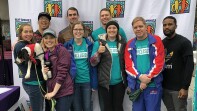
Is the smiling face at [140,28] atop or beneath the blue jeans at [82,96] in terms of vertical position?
atop

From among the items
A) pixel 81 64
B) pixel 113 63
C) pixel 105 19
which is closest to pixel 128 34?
pixel 105 19

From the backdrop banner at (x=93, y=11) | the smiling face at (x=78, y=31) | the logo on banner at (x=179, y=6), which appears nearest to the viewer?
the smiling face at (x=78, y=31)

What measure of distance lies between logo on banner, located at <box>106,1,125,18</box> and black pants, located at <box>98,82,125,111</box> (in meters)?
1.19

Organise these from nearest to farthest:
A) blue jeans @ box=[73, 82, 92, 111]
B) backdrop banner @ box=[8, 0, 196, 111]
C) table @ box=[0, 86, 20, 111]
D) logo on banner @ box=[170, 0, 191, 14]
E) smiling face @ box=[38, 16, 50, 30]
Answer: table @ box=[0, 86, 20, 111] → blue jeans @ box=[73, 82, 92, 111] → smiling face @ box=[38, 16, 50, 30] → logo on banner @ box=[170, 0, 191, 14] → backdrop banner @ box=[8, 0, 196, 111]

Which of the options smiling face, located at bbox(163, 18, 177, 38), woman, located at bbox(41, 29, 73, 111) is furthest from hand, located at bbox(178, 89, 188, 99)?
woman, located at bbox(41, 29, 73, 111)

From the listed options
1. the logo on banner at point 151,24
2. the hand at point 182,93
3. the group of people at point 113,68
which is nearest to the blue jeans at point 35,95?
the group of people at point 113,68

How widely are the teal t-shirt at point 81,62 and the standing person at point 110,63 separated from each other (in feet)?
0.37

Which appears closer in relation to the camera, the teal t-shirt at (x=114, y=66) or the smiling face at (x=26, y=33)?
the smiling face at (x=26, y=33)

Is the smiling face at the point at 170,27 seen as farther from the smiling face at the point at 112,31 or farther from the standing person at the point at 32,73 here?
the standing person at the point at 32,73

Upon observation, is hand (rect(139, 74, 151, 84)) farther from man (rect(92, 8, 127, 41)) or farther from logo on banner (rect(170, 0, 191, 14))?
logo on banner (rect(170, 0, 191, 14))

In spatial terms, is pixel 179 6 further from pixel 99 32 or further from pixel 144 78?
pixel 144 78

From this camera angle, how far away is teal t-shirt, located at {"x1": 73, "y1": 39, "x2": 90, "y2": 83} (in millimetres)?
2900

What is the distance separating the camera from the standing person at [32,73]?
8.33 ft

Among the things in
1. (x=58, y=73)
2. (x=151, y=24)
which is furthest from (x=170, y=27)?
(x=58, y=73)
